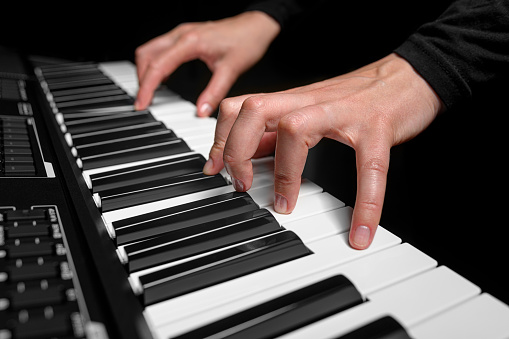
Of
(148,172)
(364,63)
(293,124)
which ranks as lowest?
(364,63)

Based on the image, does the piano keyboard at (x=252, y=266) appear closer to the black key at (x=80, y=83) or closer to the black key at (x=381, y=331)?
the black key at (x=381, y=331)

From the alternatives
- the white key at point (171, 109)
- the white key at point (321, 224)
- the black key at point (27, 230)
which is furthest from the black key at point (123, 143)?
the white key at point (321, 224)

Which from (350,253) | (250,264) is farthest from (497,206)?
(250,264)

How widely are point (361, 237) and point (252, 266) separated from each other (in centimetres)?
17

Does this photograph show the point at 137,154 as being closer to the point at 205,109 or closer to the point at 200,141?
the point at 200,141

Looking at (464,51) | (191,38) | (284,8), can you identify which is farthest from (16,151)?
(284,8)

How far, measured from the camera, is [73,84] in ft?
4.62

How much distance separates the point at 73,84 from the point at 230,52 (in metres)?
0.51

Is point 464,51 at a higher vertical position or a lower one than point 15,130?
higher

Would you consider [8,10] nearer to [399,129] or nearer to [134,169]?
[134,169]

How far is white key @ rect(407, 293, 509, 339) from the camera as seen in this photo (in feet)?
1.63

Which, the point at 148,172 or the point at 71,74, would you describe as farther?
the point at 71,74

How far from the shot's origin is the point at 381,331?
49cm

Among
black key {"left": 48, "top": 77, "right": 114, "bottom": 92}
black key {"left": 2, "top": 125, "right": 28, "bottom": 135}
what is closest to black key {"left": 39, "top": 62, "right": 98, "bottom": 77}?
black key {"left": 48, "top": 77, "right": 114, "bottom": 92}
